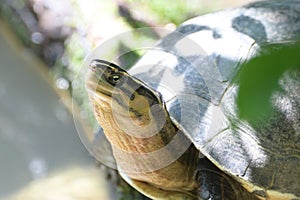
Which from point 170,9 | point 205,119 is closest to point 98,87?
point 205,119

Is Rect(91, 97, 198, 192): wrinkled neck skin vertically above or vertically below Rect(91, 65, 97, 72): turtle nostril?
below

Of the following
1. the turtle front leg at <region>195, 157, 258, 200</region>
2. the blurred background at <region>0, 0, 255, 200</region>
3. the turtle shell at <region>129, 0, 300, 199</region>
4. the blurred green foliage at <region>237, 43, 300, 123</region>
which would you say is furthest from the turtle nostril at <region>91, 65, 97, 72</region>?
the blurred background at <region>0, 0, 255, 200</region>

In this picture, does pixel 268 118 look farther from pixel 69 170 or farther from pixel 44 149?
pixel 44 149

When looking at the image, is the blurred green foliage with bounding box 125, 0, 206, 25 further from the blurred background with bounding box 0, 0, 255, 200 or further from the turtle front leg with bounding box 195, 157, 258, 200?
the turtle front leg with bounding box 195, 157, 258, 200

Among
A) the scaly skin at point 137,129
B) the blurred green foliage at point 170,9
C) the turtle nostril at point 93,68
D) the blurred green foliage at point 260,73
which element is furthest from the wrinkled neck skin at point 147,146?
the blurred green foliage at point 170,9

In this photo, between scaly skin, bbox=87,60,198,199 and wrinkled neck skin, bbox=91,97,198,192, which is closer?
scaly skin, bbox=87,60,198,199

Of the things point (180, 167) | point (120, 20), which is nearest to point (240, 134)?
point (180, 167)

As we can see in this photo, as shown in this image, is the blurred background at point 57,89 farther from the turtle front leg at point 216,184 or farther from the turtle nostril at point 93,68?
the turtle nostril at point 93,68

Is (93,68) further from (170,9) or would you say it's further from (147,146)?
(170,9)
